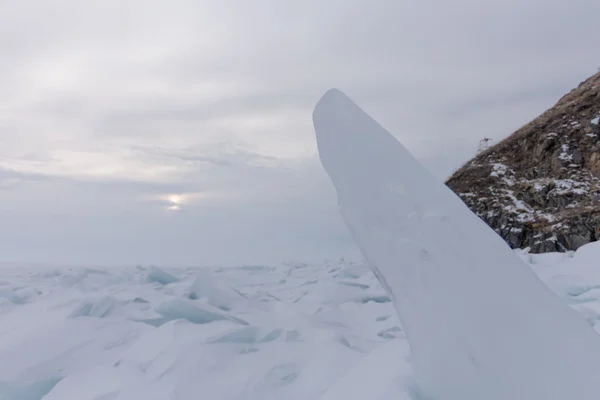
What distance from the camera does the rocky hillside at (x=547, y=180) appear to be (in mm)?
10945

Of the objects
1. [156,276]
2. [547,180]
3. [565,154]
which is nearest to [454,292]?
[156,276]

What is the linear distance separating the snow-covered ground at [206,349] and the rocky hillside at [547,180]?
6.26 m

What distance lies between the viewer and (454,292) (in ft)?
5.09

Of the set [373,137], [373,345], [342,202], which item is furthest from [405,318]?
[373,345]

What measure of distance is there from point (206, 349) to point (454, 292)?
1.97 m

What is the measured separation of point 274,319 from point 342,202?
2710 mm

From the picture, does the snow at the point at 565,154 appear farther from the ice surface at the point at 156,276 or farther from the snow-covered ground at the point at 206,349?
the ice surface at the point at 156,276

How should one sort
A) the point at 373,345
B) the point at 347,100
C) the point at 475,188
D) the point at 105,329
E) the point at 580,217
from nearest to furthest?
1. the point at 347,100
2. the point at 373,345
3. the point at 105,329
4. the point at 580,217
5. the point at 475,188

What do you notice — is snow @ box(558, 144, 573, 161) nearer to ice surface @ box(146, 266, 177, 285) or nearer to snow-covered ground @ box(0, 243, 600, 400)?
snow-covered ground @ box(0, 243, 600, 400)

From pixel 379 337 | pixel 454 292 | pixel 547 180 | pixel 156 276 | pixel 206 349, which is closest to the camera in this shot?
pixel 454 292

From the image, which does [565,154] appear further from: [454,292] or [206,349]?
[454,292]

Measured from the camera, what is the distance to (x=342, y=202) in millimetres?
1829

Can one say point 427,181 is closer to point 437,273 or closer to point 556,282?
point 437,273

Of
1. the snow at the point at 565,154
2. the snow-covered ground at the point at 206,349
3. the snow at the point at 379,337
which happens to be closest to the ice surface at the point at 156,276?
the snow-covered ground at the point at 206,349
